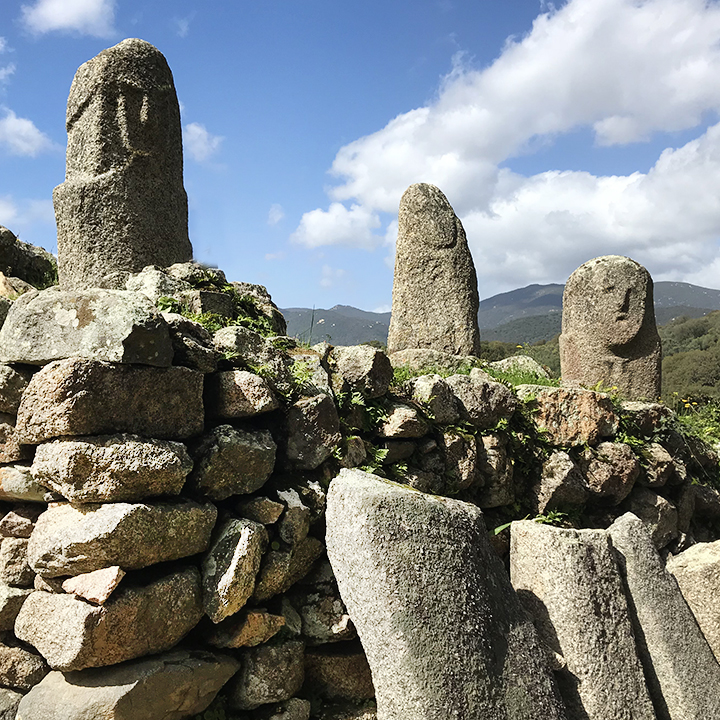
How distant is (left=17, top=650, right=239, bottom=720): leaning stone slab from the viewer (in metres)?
2.92

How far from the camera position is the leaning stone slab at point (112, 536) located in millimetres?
3035

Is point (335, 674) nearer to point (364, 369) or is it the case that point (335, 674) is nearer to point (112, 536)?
point (112, 536)

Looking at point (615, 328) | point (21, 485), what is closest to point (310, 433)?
point (21, 485)

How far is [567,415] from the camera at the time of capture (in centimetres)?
562

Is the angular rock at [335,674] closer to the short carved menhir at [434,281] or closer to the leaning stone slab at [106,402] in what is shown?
the leaning stone slab at [106,402]

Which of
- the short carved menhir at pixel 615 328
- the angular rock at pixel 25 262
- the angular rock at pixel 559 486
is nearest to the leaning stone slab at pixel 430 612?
the angular rock at pixel 559 486

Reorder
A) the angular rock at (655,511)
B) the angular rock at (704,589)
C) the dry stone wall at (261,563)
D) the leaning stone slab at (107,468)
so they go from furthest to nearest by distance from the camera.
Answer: the angular rock at (655,511) → the angular rock at (704,589) → the leaning stone slab at (107,468) → the dry stone wall at (261,563)

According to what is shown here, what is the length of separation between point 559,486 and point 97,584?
3604mm

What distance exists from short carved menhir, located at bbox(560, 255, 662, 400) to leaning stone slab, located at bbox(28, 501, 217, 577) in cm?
653

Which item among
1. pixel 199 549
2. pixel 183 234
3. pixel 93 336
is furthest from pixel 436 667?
pixel 183 234

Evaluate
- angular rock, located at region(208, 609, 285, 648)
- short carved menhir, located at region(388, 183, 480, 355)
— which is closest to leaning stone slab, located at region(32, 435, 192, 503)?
angular rock, located at region(208, 609, 285, 648)

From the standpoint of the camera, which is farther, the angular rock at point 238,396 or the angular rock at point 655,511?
the angular rock at point 655,511

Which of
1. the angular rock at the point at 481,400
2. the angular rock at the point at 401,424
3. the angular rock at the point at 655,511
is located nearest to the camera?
the angular rock at the point at 401,424

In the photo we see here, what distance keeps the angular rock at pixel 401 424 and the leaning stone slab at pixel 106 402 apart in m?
1.42
